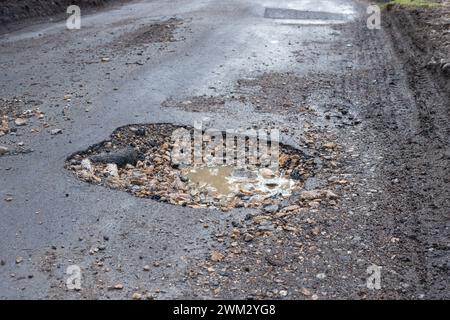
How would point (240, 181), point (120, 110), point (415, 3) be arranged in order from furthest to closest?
point (415, 3) < point (120, 110) < point (240, 181)

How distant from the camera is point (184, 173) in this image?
227 inches

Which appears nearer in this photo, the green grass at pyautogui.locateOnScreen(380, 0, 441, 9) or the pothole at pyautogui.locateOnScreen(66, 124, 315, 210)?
the pothole at pyautogui.locateOnScreen(66, 124, 315, 210)

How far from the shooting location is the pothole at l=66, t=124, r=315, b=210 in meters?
5.29

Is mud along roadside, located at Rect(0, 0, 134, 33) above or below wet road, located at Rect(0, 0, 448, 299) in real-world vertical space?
above

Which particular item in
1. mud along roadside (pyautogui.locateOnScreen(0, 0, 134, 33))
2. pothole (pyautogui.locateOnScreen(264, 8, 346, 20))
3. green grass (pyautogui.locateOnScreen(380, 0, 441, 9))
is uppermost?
mud along roadside (pyautogui.locateOnScreen(0, 0, 134, 33))

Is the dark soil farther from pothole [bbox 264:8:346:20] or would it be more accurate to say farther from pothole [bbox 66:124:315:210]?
pothole [bbox 66:124:315:210]

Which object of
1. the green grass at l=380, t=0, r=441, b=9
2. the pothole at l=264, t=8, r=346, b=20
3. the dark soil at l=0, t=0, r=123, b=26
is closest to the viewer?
the green grass at l=380, t=0, r=441, b=9

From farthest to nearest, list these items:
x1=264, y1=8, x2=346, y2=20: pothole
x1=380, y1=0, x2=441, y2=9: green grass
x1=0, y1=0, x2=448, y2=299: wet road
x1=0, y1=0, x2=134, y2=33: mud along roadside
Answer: x1=264, y1=8, x2=346, y2=20: pothole, x1=0, y1=0, x2=134, y2=33: mud along roadside, x1=380, y1=0, x2=441, y2=9: green grass, x1=0, y1=0, x2=448, y2=299: wet road

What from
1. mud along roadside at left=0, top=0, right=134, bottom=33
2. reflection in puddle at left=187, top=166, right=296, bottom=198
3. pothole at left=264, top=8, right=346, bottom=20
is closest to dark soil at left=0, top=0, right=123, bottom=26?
mud along roadside at left=0, top=0, right=134, bottom=33

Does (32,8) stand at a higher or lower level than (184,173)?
higher

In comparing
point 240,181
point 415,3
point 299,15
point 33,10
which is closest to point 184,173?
point 240,181

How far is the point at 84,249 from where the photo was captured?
4473 mm

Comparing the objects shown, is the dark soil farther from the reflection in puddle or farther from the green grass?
the reflection in puddle

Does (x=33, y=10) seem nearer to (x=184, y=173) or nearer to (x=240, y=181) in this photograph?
(x=184, y=173)
